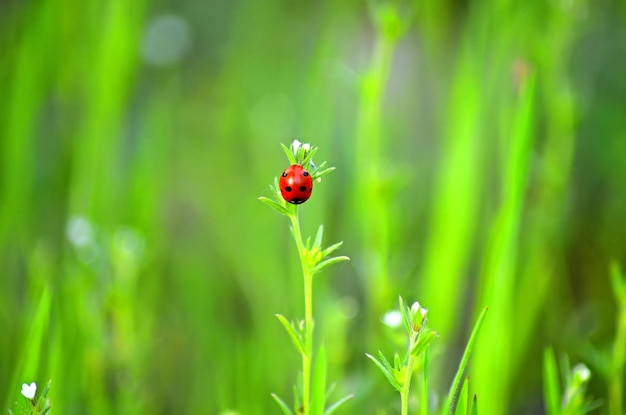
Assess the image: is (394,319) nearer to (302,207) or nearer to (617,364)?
(617,364)

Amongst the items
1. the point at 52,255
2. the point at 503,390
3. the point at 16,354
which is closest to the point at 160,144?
the point at 52,255

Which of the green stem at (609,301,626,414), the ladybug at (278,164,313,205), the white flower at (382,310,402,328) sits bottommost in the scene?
the green stem at (609,301,626,414)

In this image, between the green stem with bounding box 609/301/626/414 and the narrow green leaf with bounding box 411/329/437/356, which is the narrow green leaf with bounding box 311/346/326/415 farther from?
the green stem with bounding box 609/301/626/414

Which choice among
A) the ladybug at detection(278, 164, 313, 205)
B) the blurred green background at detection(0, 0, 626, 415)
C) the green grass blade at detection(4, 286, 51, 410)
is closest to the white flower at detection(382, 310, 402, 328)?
the blurred green background at detection(0, 0, 626, 415)

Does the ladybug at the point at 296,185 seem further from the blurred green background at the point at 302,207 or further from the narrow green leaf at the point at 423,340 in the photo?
the blurred green background at the point at 302,207

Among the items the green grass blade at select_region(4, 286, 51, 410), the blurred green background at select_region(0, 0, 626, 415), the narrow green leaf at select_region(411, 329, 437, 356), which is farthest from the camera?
the blurred green background at select_region(0, 0, 626, 415)

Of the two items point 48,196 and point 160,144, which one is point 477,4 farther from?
point 48,196
